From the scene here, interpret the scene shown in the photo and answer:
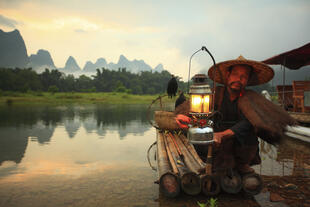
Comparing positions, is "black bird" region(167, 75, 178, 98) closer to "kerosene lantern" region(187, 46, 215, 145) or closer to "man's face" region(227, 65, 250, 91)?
"man's face" region(227, 65, 250, 91)

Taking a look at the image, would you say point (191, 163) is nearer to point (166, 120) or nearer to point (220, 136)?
point (220, 136)

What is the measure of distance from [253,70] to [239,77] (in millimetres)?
276

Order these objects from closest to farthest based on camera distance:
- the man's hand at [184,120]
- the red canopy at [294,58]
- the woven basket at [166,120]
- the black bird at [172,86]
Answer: the man's hand at [184,120]
the woven basket at [166,120]
the black bird at [172,86]
the red canopy at [294,58]

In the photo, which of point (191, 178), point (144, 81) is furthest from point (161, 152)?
point (144, 81)

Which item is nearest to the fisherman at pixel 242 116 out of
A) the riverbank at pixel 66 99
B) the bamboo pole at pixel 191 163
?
the bamboo pole at pixel 191 163

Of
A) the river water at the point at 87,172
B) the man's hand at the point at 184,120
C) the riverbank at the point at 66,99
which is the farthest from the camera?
the riverbank at the point at 66,99

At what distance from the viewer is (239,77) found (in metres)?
2.87

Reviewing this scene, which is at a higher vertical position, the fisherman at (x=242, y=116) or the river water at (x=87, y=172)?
the fisherman at (x=242, y=116)

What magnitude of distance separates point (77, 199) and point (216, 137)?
6.87 ft

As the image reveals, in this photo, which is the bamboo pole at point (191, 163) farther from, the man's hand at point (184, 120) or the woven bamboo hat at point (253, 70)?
the woven bamboo hat at point (253, 70)

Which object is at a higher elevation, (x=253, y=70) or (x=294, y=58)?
(x=294, y=58)

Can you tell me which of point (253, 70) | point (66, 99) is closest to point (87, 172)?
point (253, 70)

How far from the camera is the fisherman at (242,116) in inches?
103

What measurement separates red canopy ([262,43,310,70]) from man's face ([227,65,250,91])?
7.71 m
